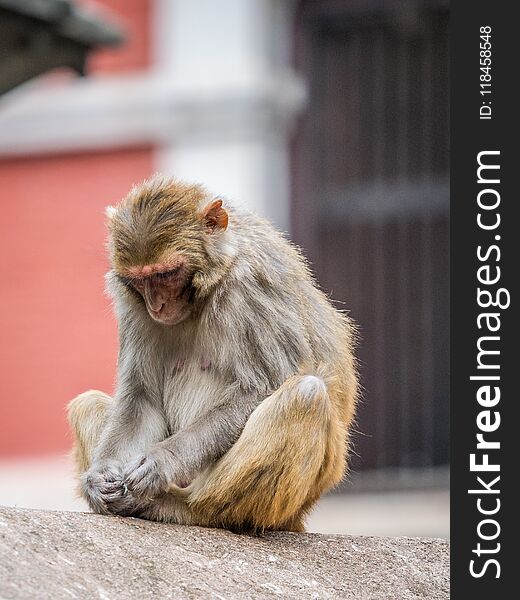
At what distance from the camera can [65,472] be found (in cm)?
1733

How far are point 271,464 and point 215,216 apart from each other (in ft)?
3.87

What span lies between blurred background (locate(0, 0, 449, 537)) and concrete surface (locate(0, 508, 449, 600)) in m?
8.47

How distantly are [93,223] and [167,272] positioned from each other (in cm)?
1008

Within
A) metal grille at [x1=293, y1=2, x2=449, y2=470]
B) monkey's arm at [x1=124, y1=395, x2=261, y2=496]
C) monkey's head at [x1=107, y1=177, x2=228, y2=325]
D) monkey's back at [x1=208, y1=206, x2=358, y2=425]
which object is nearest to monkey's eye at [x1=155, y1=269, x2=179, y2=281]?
monkey's head at [x1=107, y1=177, x2=228, y2=325]

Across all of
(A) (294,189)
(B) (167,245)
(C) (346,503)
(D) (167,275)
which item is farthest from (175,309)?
(A) (294,189)

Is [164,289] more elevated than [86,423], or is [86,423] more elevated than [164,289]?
[164,289]

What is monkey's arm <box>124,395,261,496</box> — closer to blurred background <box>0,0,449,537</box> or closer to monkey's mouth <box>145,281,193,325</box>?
monkey's mouth <box>145,281,193,325</box>

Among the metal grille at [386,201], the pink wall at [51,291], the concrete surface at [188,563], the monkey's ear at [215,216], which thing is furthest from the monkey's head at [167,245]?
the pink wall at [51,291]

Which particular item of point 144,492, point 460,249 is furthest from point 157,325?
point 460,249

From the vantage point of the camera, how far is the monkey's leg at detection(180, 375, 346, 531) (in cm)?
766

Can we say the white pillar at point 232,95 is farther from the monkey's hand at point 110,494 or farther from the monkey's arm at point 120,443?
the monkey's hand at point 110,494

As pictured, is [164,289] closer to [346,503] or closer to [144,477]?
[144,477]

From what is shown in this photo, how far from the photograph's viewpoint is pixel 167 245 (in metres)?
7.69

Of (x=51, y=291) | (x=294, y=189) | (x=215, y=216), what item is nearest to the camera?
(x=215, y=216)
